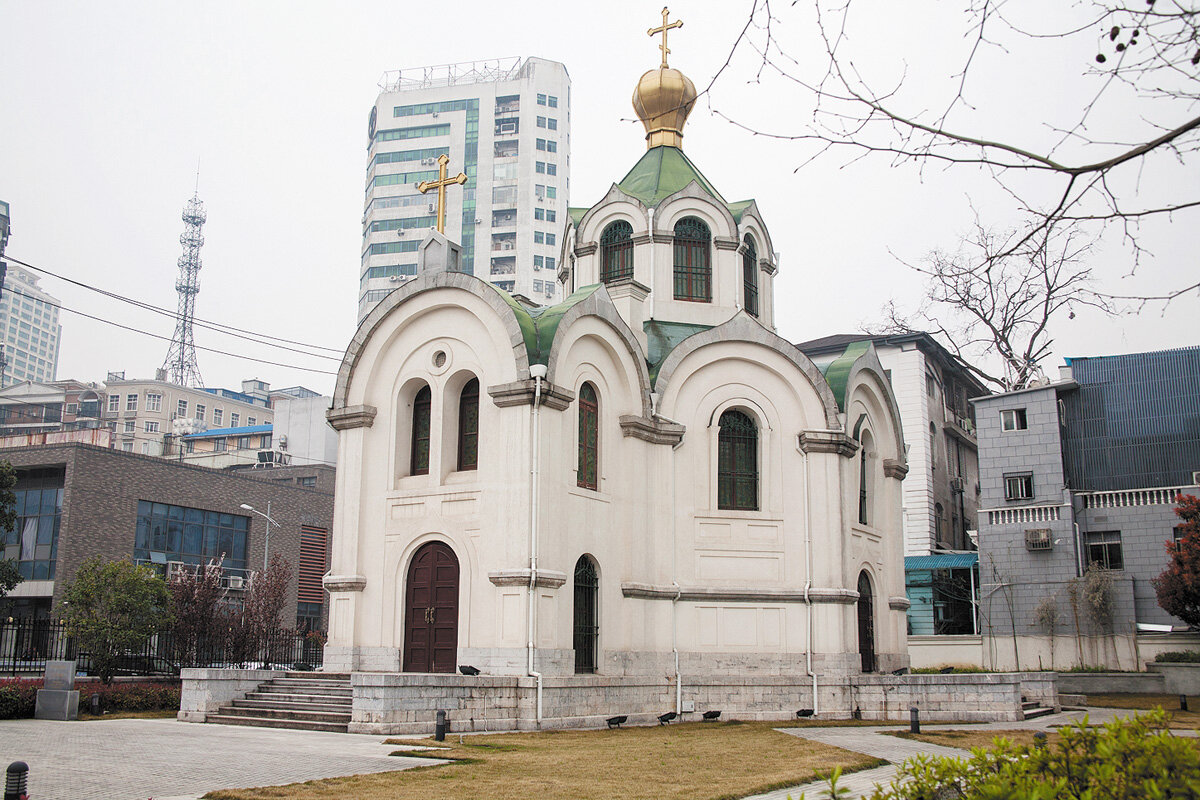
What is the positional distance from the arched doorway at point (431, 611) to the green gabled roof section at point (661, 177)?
1053 centimetres

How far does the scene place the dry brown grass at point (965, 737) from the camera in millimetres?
16833

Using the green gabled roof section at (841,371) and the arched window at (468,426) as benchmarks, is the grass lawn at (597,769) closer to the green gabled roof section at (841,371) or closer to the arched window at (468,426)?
the arched window at (468,426)

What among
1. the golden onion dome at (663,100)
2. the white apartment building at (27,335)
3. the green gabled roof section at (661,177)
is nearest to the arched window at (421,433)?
the green gabled roof section at (661,177)

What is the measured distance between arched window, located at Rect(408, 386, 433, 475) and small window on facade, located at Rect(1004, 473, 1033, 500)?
22002 mm

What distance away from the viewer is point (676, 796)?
37.2ft

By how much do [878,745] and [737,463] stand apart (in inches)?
324

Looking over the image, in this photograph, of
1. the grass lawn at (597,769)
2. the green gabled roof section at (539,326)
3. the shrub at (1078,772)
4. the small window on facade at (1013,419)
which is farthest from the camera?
the small window on facade at (1013,419)

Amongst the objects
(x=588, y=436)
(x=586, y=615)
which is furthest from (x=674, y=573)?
(x=588, y=436)

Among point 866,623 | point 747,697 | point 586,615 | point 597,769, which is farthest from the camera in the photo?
point 866,623

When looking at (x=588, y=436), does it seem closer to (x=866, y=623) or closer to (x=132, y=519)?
(x=866, y=623)

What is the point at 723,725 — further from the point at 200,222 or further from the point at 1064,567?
the point at 200,222

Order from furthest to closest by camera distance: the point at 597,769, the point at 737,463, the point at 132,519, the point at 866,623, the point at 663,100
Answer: the point at 132,519 → the point at 663,100 → the point at 866,623 → the point at 737,463 → the point at 597,769

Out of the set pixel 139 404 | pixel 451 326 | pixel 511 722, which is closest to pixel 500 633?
pixel 511 722

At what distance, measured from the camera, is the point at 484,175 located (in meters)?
82.9
